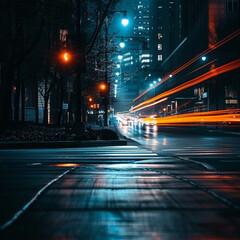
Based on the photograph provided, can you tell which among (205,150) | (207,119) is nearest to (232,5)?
(207,119)

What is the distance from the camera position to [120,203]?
6.68 meters

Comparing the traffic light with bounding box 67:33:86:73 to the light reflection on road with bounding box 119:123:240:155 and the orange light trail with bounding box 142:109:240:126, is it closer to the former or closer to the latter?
the light reflection on road with bounding box 119:123:240:155

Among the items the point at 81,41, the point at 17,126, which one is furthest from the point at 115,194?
the point at 17,126

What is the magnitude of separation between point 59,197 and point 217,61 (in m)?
63.5

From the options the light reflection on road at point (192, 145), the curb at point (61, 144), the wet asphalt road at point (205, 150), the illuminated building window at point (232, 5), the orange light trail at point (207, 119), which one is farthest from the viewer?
the illuminated building window at point (232, 5)

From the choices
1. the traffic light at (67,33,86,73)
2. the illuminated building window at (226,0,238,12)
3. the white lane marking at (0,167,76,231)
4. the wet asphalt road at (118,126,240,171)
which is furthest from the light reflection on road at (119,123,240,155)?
the illuminated building window at (226,0,238,12)

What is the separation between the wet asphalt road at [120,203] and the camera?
5105 millimetres

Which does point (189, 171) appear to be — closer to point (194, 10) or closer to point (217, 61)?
point (217, 61)

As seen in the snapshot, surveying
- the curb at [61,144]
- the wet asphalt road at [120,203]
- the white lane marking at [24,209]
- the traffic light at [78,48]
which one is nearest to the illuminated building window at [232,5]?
the traffic light at [78,48]

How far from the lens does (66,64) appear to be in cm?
3341

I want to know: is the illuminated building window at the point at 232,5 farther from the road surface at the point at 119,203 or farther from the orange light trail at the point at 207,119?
A: the road surface at the point at 119,203

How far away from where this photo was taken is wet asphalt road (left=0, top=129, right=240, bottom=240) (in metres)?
5.11

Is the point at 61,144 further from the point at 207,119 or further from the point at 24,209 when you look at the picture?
the point at 207,119

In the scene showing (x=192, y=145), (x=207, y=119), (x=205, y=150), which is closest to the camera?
(x=205, y=150)
